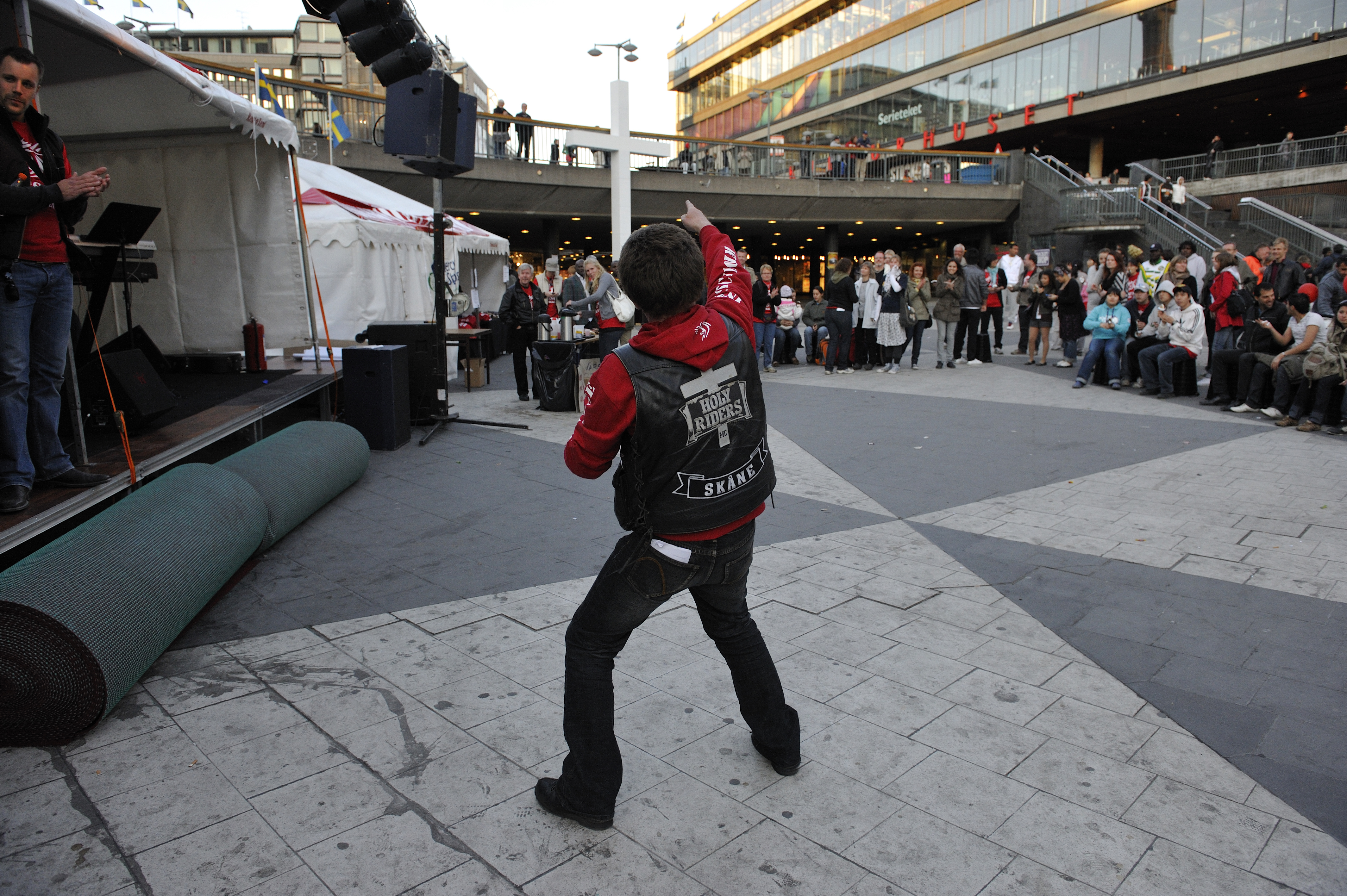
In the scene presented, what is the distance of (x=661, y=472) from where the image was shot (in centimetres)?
240

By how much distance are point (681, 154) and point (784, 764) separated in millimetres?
29220

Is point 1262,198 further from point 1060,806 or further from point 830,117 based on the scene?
point 830,117

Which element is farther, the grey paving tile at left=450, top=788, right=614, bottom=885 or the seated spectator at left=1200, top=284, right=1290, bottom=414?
the seated spectator at left=1200, top=284, right=1290, bottom=414

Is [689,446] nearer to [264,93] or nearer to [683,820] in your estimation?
[683,820]

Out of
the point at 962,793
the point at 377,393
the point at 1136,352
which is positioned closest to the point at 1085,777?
the point at 962,793

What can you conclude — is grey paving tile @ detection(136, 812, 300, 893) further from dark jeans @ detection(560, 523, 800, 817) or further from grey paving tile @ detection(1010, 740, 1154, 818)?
grey paving tile @ detection(1010, 740, 1154, 818)

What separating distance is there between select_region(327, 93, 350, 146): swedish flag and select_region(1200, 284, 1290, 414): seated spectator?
19864 millimetres

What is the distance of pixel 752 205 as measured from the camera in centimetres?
3144

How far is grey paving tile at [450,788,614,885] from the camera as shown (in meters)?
2.40

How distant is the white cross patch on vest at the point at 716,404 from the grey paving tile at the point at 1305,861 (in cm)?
193

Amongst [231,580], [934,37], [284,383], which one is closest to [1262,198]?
[934,37]

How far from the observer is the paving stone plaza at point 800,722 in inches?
94.6

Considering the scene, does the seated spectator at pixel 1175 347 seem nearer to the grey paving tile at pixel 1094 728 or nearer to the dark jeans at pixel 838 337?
the dark jeans at pixel 838 337

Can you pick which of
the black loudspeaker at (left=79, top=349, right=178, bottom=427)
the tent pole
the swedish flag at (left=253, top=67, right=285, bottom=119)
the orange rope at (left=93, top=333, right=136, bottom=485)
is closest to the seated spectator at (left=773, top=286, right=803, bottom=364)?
the tent pole
